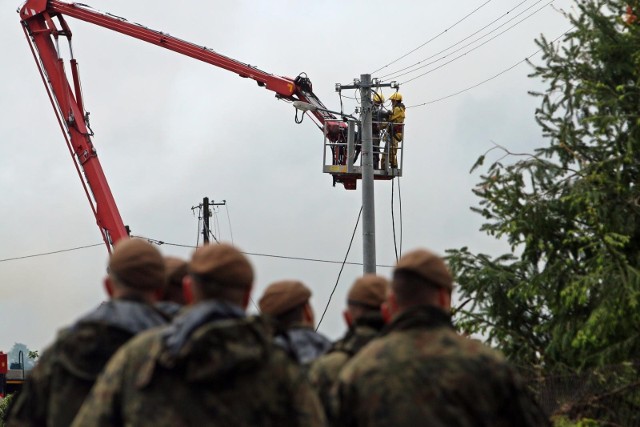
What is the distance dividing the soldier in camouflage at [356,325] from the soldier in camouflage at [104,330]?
102 cm

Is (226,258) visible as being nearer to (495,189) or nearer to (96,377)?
(96,377)

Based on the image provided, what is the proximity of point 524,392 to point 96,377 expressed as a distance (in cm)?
172

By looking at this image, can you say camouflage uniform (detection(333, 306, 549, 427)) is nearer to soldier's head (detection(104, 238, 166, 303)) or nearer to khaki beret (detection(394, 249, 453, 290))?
khaki beret (detection(394, 249, 453, 290))

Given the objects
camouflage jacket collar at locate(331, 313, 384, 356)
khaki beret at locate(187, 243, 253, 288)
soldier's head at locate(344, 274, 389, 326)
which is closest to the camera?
khaki beret at locate(187, 243, 253, 288)

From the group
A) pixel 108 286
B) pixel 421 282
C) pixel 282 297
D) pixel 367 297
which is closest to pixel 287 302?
pixel 282 297

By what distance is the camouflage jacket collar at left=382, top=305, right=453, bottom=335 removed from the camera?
14.9 ft

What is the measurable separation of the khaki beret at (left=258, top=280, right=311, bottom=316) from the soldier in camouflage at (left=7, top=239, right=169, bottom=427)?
108 centimetres

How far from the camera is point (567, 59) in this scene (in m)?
15.6

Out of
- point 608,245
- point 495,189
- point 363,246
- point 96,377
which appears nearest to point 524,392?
point 96,377

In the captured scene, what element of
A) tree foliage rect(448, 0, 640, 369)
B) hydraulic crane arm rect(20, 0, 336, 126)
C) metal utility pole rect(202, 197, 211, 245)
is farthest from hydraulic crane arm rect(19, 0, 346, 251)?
metal utility pole rect(202, 197, 211, 245)

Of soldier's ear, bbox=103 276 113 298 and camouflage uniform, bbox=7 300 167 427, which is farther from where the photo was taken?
soldier's ear, bbox=103 276 113 298

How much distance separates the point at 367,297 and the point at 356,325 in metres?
0.17

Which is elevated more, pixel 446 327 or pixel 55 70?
pixel 55 70

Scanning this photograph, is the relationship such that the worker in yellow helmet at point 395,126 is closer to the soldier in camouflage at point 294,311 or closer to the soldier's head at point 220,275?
the soldier in camouflage at point 294,311
